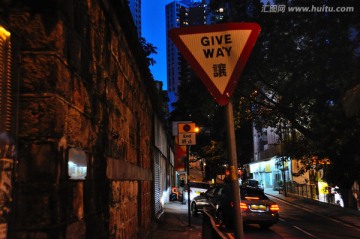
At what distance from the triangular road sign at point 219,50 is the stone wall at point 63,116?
1.02 m

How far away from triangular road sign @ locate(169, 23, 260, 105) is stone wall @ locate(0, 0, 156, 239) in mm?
1018

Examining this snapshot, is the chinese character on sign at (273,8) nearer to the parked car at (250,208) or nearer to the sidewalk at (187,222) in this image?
the parked car at (250,208)

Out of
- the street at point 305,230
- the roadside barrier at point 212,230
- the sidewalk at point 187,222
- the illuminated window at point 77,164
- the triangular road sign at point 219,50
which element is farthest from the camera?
the street at point 305,230

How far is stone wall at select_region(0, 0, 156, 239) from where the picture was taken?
9.64 feet

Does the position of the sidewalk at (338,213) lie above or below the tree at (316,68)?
below

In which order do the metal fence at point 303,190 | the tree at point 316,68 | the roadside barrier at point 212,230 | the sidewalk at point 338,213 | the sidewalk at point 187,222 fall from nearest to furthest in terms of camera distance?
the roadside barrier at point 212,230, the sidewalk at point 187,222, the sidewalk at point 338,213, the tree at point 316,68, the metal fence at point 303,190

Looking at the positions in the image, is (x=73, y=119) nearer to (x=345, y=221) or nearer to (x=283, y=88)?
(x=345, y=221)

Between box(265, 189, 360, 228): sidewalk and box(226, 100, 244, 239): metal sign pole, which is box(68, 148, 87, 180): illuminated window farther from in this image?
box(265, 189, 360, 228): sidewalk

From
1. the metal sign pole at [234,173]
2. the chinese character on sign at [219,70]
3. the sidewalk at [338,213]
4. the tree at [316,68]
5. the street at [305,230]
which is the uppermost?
the tree at [316,68]

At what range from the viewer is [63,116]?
320 centimetres

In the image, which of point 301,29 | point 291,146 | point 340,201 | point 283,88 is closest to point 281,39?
point 301,29

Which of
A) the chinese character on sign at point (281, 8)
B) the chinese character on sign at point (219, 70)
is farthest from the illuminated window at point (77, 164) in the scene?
the chinese character on sign at point (281, 8)

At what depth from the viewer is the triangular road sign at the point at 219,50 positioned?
3908mm

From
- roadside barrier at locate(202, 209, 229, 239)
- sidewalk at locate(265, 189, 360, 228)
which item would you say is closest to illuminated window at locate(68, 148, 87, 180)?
roadside barrier at locate(202, 209, 229, 239)
